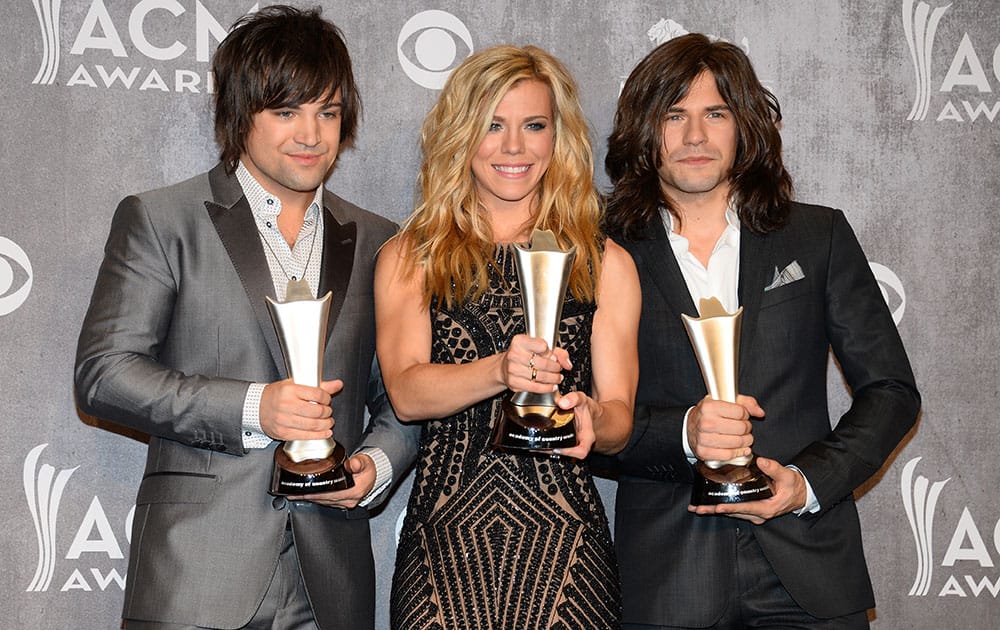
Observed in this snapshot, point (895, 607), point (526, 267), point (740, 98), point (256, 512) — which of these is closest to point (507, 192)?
point (526, 267)

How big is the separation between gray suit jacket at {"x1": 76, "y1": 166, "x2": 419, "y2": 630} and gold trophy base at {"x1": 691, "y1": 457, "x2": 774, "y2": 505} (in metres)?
0.80

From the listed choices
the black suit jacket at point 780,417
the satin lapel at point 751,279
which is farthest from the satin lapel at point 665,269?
the satin lapel at point 751,279

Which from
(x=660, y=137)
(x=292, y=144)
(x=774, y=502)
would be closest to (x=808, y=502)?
(x=774, y=502)

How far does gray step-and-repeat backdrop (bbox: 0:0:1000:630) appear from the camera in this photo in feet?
10.8

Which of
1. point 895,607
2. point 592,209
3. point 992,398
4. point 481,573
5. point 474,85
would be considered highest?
point 474,85

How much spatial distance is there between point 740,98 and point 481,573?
1443mm

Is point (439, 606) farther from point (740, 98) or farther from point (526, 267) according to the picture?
point (740, 98)

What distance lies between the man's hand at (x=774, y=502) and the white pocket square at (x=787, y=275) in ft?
1.57

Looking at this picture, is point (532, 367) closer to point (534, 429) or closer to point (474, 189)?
point (534, 429)

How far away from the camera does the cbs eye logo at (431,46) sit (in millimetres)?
3443

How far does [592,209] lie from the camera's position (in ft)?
9.20

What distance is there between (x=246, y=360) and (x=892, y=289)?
85.8 inches

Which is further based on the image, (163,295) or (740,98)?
(740,98)

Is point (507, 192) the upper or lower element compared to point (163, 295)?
upper
